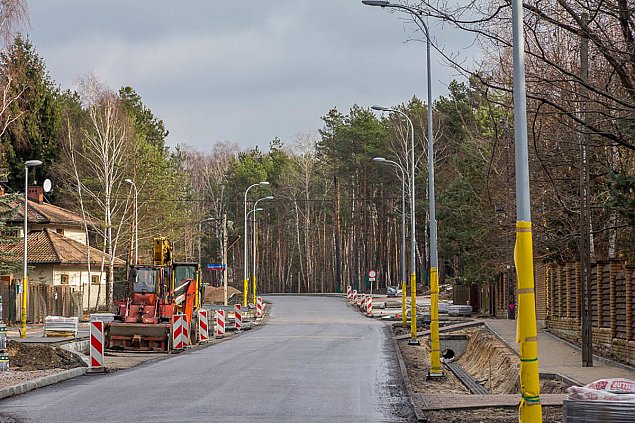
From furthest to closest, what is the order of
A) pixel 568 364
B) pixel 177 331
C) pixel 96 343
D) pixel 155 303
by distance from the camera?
pixel 155 303 → pixel 177 331 → pixel 96 343 → pixel 568 364

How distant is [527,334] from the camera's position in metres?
10.4

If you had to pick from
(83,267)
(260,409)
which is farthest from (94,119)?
(260,409)

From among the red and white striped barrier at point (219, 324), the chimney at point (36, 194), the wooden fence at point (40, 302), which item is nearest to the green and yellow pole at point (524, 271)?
the red and white striped barrier at point (219, 324)

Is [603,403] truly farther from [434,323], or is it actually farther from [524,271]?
[434,323]

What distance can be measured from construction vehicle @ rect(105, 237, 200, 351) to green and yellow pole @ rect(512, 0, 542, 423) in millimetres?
22081

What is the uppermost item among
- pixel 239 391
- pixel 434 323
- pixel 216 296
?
pixel 434 323

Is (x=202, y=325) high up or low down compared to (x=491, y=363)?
up

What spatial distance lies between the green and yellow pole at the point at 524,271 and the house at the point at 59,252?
4789 centimetres

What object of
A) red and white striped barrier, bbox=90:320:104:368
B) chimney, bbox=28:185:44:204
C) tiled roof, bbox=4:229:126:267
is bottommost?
red and white striped barrier, bbox=90:320:104:368

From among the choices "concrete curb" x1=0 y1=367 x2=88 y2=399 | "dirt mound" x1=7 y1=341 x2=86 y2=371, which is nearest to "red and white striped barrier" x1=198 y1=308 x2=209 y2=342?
"dirt mound" x1=7 y1=341 x2=86 y2=371

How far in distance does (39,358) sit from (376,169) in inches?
2720

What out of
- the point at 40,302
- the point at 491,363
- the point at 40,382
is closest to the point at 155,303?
the point at 491,363

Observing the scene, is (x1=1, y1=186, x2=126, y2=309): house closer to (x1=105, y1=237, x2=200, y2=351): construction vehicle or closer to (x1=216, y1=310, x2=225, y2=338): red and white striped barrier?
(x1=216, y1=310, x2=225, y2=338): red and white striped barrier

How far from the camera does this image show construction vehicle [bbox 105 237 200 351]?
31344 mm
